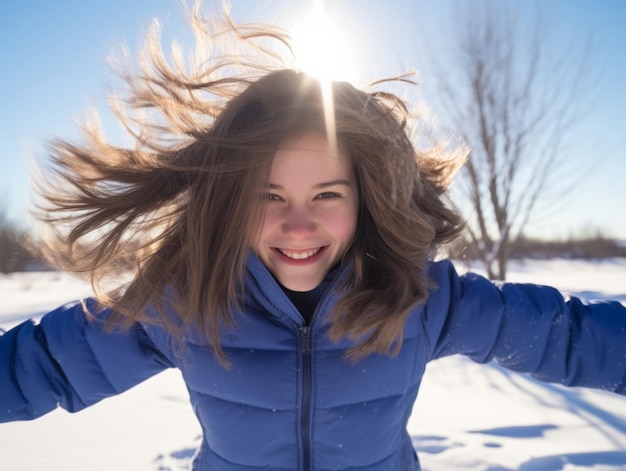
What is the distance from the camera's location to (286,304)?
3.92 feet

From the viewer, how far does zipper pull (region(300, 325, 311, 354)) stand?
1.18m

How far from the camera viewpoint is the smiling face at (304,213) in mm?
1178

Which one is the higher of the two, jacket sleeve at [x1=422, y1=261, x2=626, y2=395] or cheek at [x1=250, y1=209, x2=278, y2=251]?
cheek at [x1=250, y1=209, x2=278, y2=251]

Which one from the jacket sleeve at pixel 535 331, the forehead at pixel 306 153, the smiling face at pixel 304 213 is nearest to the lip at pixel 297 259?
the smiling face at pixel 304 213

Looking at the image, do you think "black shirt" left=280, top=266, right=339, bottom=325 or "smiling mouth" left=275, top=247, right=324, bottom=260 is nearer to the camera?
"smiling mouth" left=275, top=247, right=324, bottom=260

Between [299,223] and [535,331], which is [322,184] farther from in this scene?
[535,331]

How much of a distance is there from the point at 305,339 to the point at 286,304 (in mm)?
119

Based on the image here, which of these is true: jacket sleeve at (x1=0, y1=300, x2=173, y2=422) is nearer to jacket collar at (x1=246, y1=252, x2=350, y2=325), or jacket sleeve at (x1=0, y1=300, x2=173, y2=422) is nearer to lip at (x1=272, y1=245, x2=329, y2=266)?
jacket collar at (x1=246, y1=252, x2=350, y2=325)

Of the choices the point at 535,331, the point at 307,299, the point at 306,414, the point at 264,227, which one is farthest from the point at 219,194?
the point at 535,331

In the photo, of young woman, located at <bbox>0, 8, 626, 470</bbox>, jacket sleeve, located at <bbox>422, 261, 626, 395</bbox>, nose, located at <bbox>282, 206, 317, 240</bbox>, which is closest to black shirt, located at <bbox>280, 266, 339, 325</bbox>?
young woman, located at <bbox>0, 8, 626, 470</bbox>

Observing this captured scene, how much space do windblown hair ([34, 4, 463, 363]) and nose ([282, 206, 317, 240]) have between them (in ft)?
0.40

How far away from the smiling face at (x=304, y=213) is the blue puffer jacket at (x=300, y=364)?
0.07 metres

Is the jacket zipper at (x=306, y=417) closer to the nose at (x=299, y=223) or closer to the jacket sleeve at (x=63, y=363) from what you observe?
the nose at (x=299, y=223)

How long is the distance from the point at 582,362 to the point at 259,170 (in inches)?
44.5
